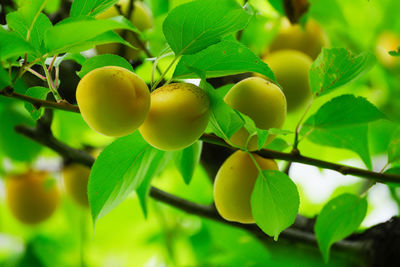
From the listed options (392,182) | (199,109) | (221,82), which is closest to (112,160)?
(199,109)

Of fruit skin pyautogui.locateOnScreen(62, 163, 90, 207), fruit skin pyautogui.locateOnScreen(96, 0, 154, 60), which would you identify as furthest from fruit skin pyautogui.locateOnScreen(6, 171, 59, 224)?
fruit skin pyautogui.locateOnScreen(96, 0, 154, 60)

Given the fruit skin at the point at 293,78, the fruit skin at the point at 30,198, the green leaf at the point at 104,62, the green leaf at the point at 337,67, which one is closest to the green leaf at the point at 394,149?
the green leaf at the point at 337,67

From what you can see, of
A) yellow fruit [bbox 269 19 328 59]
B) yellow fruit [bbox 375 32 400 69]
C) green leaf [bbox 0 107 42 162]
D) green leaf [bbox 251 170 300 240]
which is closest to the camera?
green leaf [bbox 251 170 300 240]

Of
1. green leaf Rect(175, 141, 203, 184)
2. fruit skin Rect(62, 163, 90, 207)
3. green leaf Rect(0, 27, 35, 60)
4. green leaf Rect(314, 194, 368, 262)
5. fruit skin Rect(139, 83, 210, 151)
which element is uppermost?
green leaf Rect(0, 27, 35, 60)

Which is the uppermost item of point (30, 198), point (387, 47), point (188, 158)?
point (188, 158)

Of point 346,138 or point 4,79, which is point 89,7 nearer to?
point 4,79

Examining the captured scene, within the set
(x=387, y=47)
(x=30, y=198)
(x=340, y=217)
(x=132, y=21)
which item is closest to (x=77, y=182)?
(x=30, y=198)

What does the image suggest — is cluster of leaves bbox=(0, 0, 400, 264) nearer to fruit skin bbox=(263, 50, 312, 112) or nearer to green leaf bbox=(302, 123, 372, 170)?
green leaf bbox=(302, 123, 372, 170)
